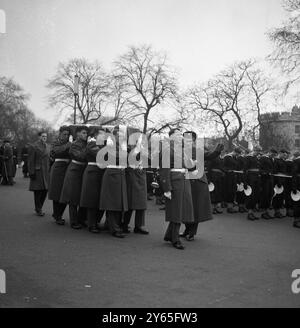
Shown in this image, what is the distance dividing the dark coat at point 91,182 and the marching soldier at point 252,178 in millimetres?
4851

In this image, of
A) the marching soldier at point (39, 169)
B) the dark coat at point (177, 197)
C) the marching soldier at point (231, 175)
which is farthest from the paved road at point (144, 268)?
the marching soldier at point (231, 175)

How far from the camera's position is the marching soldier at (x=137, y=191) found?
29.9ft

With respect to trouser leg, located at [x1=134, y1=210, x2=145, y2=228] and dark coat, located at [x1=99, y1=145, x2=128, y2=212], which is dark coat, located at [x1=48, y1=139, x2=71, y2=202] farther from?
trouser leg, located at [x1=134, y1=210, x2=145, y2=228]

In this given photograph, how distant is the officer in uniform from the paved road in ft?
1.30

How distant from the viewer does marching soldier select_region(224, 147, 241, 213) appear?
13625 mm

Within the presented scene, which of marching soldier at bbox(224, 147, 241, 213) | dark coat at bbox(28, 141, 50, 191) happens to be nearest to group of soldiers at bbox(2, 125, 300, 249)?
dark coat at bbox(28, 141, 50, 191)

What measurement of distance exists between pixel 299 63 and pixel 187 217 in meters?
16.9

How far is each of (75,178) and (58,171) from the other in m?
0.72

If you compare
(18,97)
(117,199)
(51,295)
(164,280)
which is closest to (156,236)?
(117,199)

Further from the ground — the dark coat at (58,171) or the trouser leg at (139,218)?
the dark coat at (58,171)

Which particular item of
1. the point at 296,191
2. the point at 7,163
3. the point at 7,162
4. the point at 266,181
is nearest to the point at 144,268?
the point at 296,191

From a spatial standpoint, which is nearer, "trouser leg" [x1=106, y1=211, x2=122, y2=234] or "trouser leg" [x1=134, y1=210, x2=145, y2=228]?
A: "trouser leg" [x1=106, y1=211, x2=122, y2=234]

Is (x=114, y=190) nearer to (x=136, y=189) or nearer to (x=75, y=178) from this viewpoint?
(x=136, y=189)

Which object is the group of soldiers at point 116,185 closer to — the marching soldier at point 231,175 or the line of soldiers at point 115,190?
the line of soldiers at point 115,190
